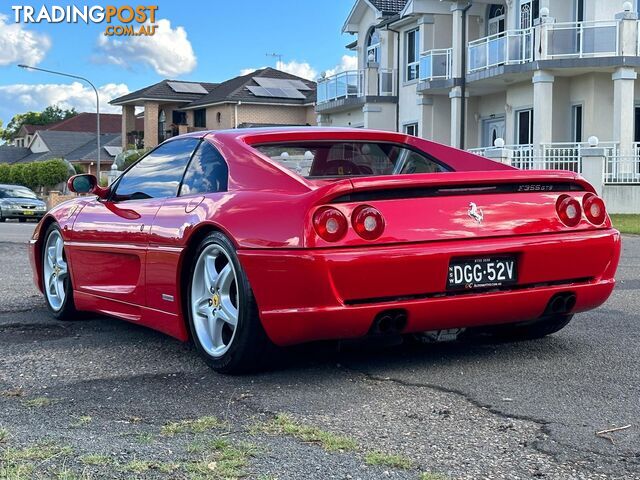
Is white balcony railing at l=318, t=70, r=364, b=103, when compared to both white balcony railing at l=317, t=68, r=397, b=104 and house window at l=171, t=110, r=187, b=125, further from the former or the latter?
house window at l=171, t=110, r=187, b=125

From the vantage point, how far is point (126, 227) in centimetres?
569

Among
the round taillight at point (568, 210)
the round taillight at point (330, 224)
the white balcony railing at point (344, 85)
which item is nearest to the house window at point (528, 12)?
the white balcony railing at point (344, 85)

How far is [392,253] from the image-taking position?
443cm

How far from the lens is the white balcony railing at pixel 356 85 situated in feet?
118

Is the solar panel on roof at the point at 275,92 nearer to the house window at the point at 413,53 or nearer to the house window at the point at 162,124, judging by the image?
the house window at the point at 162,124

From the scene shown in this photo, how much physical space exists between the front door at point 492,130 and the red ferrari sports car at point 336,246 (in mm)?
24947

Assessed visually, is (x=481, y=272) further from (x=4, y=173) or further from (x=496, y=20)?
(x=4, y=173)

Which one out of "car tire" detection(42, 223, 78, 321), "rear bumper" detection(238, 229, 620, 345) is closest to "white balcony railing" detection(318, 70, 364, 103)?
"car tire" detection(42, 223, 78, 321)

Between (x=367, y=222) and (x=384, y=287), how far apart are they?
0.32 m

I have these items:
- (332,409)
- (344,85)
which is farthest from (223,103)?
(332,409)

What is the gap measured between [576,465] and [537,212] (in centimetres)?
186

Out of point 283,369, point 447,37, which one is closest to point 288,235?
point 283,369

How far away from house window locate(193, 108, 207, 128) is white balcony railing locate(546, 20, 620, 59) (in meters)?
34.1

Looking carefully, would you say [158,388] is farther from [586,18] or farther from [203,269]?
[586,18]
